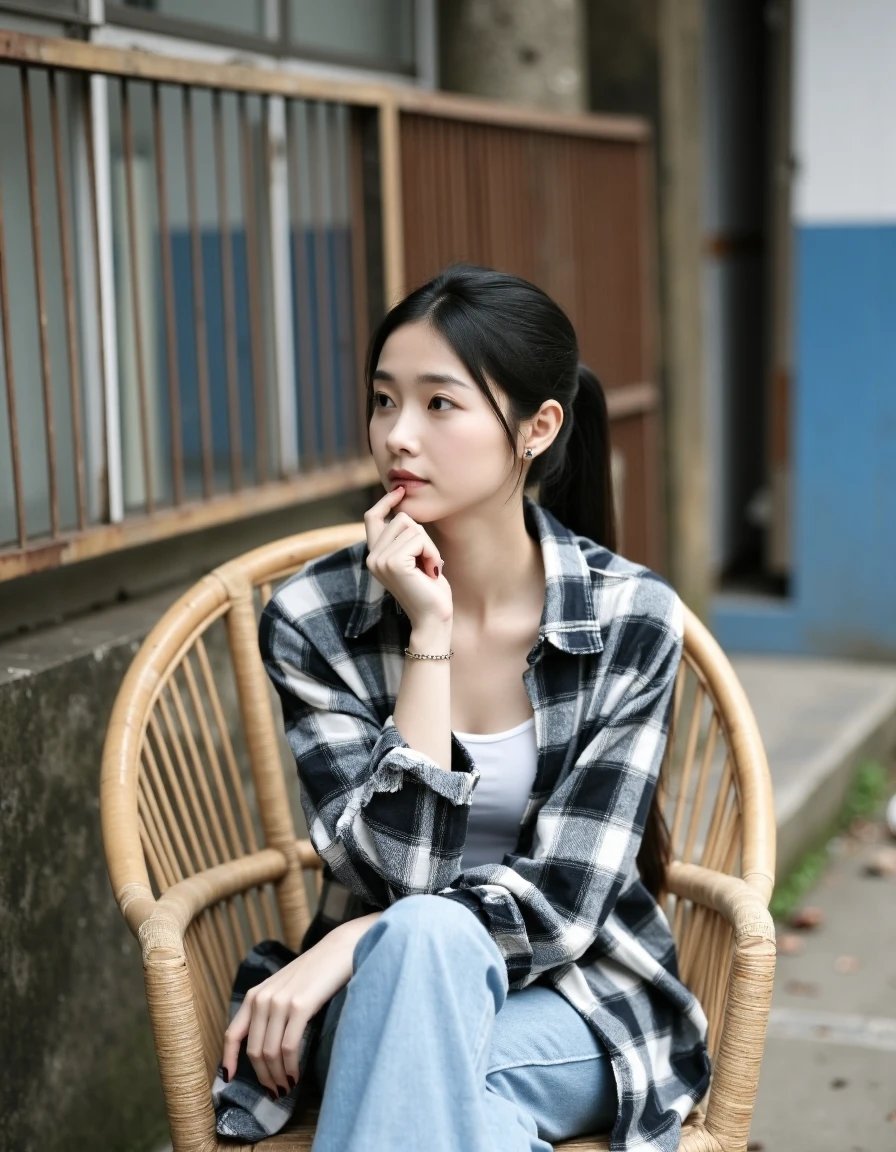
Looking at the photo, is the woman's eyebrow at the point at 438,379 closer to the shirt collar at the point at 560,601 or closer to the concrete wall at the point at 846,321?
the shirt collar at the point at 560,601

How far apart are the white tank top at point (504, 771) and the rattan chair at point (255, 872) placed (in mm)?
222

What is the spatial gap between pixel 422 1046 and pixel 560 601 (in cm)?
64

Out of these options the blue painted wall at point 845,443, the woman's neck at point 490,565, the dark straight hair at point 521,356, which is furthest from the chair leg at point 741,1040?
the blue painted wall at point 845,443

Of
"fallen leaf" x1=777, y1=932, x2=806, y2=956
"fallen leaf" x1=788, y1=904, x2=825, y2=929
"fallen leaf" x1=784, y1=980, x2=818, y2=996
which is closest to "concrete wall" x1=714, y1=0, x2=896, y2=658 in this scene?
"fallen leaf" x1=788, y1=904, x2=825, y2=929

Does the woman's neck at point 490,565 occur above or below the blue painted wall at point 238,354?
below

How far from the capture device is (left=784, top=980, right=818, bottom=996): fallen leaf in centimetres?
349

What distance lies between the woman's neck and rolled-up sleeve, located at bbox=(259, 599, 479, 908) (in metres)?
0.19

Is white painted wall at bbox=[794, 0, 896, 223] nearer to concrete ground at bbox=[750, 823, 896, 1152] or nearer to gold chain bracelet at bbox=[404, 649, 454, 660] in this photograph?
concrete ground at bbox=[750, 823, 896, 1152]

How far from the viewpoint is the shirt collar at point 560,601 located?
2027mm

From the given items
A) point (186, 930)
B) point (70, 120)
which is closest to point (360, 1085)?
point (186, 930)

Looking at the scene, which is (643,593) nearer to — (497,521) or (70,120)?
(497,521)

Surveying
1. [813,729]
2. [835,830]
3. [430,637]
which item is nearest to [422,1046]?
[430,637]

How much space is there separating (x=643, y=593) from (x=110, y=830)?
29.3 inches

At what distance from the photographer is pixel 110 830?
1940 mm
